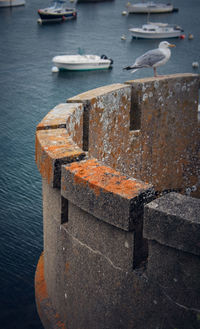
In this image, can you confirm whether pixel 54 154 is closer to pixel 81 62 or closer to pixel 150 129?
pixel 150 129

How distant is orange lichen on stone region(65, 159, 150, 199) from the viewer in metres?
3.25

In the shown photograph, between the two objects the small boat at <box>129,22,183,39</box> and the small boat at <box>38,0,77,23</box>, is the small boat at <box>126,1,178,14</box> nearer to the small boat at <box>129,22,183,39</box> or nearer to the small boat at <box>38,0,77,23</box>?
the small boat at <box>38,0,77,23</box>

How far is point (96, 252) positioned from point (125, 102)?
10.5ft

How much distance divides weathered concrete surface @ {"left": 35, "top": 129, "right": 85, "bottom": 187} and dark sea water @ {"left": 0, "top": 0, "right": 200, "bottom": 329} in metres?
4.90

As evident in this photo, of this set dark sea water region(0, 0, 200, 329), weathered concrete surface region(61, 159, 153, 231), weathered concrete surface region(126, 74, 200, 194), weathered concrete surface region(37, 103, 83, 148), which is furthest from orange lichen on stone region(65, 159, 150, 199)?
dark sea water region(0, 0, 200, 329)

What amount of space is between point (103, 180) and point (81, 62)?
1065 inches

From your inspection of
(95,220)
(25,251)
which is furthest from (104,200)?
(25,251)

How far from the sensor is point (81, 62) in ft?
97.3

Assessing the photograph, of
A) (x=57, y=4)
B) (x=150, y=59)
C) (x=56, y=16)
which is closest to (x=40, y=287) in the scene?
(x=150, y=59)

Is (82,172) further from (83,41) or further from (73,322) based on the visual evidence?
(83,41)

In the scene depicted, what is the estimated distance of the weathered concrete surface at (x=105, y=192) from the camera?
3.18 m

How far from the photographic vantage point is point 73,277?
12.9 ft

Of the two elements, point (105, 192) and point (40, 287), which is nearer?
point (105, 192)

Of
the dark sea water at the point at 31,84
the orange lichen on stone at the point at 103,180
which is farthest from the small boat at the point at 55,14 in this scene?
the orange lichen on stone at the point at 103,180
